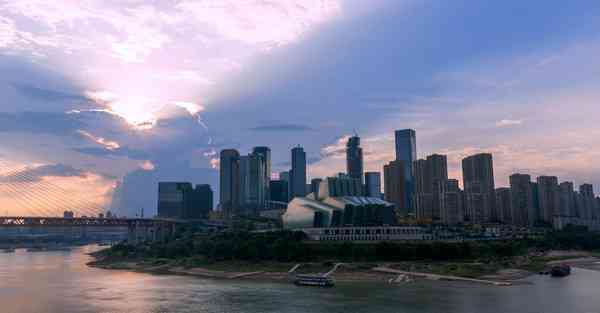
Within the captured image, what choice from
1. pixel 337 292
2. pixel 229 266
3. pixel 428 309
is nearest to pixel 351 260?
pixel 229 266

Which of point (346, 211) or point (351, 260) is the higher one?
point (346, 211)

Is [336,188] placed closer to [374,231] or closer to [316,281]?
[374,231]

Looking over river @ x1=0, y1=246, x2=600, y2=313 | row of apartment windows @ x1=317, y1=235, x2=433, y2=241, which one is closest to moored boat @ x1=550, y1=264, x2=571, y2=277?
river @ x1=0, y1=246, x2=600, y2=313

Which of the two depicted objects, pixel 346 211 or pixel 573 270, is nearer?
pixel 573 270

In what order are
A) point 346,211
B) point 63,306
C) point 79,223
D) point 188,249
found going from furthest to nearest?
point 79,223
point 346,211
point 188,249
point 63,306

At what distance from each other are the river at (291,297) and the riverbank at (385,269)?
577 cm

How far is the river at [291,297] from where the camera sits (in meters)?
63.0

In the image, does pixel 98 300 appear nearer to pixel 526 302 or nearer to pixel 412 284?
pixel 412 284

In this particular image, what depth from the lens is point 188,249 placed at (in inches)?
5605

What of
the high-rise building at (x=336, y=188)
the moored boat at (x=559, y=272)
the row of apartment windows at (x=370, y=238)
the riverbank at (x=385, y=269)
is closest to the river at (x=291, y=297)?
the moored boat at (x=559, y=272)

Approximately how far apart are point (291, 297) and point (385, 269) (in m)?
33.1

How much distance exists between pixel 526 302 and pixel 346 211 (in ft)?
311

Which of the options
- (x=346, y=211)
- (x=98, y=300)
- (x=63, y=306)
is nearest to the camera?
(x=63, y=306)

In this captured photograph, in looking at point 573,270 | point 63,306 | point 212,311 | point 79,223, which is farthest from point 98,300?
point 79,223
